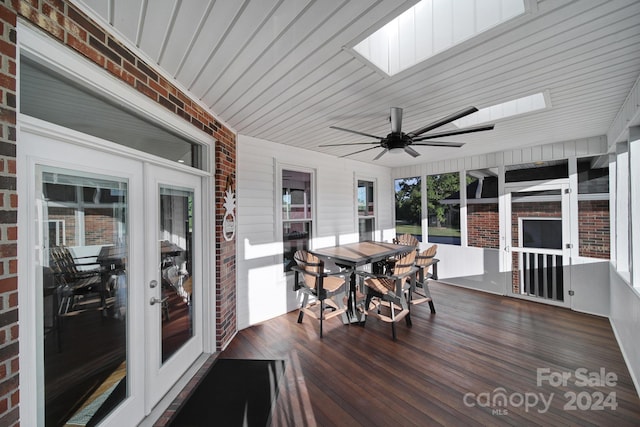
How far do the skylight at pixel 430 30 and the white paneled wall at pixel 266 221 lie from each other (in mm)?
2262

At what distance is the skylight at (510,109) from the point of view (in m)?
2.70

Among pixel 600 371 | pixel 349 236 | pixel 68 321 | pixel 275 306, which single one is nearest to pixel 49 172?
pixel 68 321

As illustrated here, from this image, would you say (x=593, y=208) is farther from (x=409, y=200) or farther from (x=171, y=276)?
(x=171, y=276)

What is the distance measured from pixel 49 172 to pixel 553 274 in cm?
623

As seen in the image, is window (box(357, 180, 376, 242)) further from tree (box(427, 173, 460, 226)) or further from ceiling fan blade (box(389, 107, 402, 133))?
ceiling fan blade (box(389, 107, 402, 133))

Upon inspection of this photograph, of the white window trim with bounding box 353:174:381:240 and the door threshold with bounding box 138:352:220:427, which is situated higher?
the white window trim with bounding box 353:174:381:240

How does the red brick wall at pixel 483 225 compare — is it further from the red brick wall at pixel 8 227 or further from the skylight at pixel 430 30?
the red brick wall at pixel 8 227

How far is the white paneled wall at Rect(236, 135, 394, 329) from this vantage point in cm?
346

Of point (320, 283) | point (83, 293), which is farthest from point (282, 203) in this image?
point (83, 293)

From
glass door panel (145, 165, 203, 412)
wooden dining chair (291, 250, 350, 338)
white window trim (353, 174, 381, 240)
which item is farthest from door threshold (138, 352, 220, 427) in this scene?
white window trim (353, 174, 381, 240)

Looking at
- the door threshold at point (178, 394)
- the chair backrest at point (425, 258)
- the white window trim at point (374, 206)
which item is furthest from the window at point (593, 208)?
the door threshold at point (178, 394)

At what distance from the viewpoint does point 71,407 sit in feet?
4.77

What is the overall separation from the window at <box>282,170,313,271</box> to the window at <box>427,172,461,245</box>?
301 cm

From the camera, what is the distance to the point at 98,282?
1.60 metres
